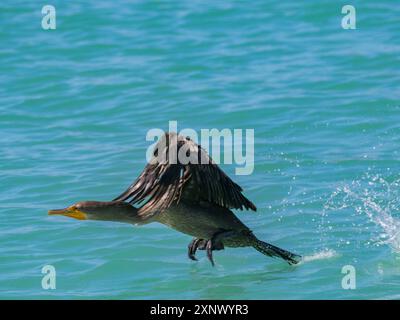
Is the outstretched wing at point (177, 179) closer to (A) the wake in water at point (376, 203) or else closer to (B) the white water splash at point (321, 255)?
(B) the white water splash at point (321, 255)

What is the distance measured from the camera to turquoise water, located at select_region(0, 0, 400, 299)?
30.0 ft

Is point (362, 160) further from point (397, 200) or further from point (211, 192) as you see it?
point (211, 192)

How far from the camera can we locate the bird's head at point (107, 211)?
8.08 m

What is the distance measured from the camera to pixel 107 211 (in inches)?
320

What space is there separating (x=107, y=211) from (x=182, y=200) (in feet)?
1.96

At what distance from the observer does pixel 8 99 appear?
557 inches

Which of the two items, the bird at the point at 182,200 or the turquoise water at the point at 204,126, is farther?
the turquoise water at the point at 204,126

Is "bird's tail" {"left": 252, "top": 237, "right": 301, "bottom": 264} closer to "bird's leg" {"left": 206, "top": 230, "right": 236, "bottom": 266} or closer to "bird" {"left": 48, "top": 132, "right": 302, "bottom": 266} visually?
"bird" {"left": 48, "top": 132, "right": 302, "bottom": 266}

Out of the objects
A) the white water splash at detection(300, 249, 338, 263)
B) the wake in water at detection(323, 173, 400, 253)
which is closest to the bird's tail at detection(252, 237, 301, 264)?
the white water splash at detection(300, 249, 338, 263)

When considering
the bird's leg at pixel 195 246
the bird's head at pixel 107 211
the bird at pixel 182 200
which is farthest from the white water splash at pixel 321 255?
the bird's head at pixel 107 211

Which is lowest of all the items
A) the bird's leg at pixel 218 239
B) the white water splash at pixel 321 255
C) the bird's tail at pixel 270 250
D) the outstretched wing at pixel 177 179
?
the white water splash at pixel 321 255

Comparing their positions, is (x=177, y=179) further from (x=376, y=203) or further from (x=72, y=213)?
(x=376, y=203)

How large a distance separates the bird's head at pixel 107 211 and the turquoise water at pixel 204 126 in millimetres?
835

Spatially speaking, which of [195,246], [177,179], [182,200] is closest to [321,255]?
[195,246]
